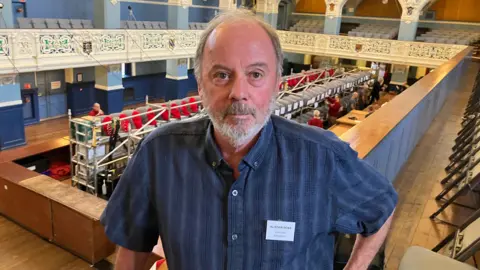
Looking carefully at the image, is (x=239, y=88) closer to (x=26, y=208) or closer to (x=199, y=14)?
(x=26, y=208)

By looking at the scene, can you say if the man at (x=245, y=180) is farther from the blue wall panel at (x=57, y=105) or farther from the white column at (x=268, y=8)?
the white column at (x=268, y=8)

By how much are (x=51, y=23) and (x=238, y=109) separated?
579 inches

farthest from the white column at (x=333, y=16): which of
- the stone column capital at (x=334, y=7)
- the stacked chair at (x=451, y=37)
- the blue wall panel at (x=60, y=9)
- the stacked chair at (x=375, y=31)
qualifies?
the blue wall panel at (x=60, y=9)

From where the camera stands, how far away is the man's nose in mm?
1425

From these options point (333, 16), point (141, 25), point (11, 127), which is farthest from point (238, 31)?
point (333, 16)

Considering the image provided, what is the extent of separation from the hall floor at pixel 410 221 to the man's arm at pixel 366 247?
6.43ft

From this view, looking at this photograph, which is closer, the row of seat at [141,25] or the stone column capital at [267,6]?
the row of seat at [141,25]

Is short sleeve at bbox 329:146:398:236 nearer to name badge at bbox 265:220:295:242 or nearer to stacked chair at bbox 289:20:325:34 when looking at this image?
name badge at bbox 265:220:295:242

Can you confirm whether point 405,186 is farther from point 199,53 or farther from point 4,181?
point 4,181

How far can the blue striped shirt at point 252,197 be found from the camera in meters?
1.45

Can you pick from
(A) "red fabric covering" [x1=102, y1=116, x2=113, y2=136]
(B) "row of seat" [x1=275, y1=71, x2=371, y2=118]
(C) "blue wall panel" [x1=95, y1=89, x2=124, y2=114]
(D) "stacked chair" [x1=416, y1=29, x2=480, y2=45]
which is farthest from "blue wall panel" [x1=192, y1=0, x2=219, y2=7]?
(A) "red fabric covering" [x1=102, y1=116, x2=113, y2=136]

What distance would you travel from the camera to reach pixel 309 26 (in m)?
24.6

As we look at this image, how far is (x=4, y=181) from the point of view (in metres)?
7.08

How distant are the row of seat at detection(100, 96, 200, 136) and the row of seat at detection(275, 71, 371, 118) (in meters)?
2.43
